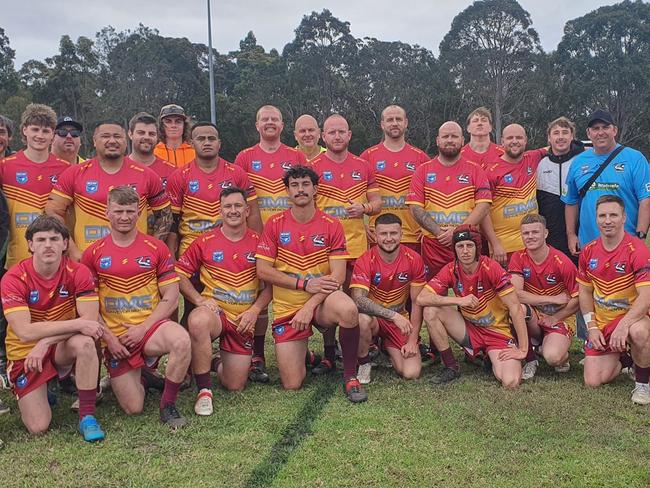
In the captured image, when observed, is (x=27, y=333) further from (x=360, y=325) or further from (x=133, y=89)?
(x=133, y=89)

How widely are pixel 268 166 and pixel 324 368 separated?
77.3 inches

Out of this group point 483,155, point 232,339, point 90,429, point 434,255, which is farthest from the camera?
point 483,155

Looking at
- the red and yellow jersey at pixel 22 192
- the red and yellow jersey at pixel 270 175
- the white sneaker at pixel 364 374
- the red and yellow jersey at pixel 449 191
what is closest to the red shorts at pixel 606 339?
the red and yellow jersey at pixel 449 191

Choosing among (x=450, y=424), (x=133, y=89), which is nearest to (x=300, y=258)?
(x=450, y=424)

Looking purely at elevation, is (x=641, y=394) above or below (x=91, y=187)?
below

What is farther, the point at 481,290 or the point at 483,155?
the point at 483,155

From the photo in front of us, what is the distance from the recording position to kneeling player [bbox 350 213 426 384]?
17.6 ft

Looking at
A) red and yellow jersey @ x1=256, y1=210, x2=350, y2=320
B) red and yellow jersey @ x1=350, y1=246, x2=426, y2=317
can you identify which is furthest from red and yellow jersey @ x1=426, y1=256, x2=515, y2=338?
red and yellow jersey @ x1=256, y1=210, x2=350, y2=320

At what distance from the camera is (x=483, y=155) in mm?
6422

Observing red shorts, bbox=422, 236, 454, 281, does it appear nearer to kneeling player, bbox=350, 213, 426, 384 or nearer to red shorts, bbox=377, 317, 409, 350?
kneeling player, bbox=350, 213, 426, 384

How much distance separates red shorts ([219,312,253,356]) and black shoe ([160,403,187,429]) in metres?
0.80

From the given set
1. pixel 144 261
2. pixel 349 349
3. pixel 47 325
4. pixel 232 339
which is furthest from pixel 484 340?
pixel 47 325

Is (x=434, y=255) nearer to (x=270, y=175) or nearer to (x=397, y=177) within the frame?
(x=397, y=177)

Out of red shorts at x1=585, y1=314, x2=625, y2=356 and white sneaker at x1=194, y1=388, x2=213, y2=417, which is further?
red shorts at x1=585, y1=314, x2=625, y2=356
